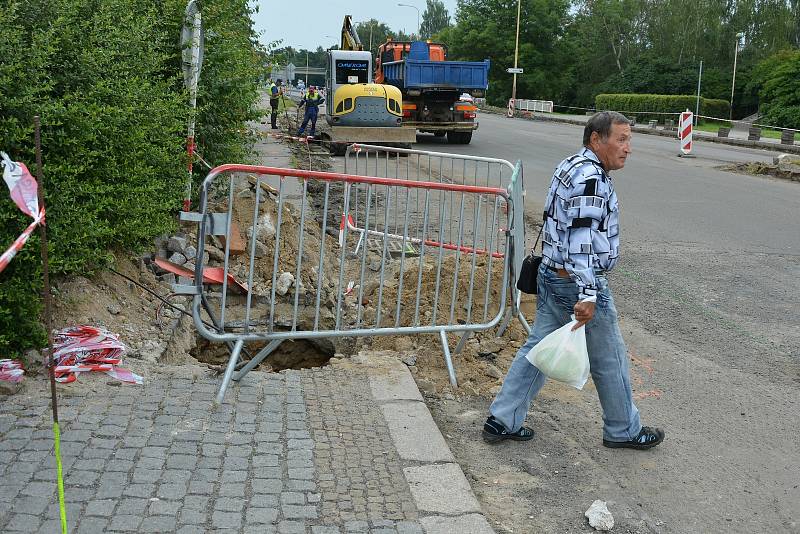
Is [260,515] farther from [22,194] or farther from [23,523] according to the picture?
[22,194]

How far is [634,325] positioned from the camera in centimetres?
706

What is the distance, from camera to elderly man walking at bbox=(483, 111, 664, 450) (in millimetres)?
4203

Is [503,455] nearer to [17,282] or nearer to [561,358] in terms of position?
[561,358]

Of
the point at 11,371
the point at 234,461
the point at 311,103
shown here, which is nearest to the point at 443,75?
the point at 311,103

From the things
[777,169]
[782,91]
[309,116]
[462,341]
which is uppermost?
[782,91]

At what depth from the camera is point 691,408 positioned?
17.3 ft

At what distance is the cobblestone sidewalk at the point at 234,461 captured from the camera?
343 centimetres

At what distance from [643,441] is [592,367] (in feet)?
1.58

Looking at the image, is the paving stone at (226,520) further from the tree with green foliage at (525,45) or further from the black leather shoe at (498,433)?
the tree with green foliage at (525,45)

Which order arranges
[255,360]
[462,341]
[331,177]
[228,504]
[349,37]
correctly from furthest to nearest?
[349,37]
[462,341]
[331,177]
[255,360]
[228,504]

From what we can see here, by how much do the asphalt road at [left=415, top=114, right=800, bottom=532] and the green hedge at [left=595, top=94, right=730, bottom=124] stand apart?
4582 cm

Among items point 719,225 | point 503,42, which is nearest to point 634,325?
point 719,225

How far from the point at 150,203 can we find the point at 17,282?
5.93ft

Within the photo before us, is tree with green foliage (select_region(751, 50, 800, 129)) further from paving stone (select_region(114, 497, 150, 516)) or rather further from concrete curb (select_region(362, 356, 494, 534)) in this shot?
paving stone (select_region(114, 497, 150, 516))
